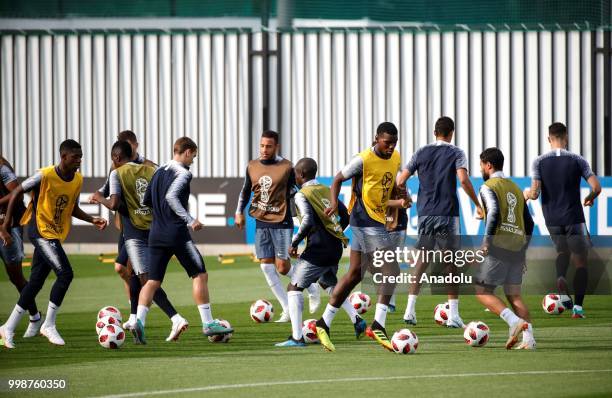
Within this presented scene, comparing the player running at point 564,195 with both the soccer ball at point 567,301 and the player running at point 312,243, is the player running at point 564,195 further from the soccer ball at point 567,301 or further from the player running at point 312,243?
the player running at point 312,243

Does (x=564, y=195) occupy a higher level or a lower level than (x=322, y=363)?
higher

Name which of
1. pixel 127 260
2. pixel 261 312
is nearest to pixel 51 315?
pixel 127 260

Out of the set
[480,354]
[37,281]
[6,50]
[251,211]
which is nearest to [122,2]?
[6,50]

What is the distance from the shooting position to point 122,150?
13242 mm

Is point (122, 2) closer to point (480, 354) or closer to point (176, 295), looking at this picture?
point (176, 295)

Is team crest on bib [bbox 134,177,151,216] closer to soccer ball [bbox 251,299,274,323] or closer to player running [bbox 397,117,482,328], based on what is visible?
soccer ball [bbox 251,299,274,323]

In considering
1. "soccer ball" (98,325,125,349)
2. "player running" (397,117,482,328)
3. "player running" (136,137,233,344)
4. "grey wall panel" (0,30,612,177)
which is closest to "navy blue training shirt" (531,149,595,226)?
"player running" (397,117,482,328)

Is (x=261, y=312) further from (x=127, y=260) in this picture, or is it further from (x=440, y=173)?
(x=440, y=173)

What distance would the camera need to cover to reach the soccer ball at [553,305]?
15.1m

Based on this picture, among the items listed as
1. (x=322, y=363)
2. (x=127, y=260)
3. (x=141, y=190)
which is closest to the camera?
(x=322, y=363)

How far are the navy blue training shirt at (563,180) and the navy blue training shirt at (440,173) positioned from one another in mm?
1744

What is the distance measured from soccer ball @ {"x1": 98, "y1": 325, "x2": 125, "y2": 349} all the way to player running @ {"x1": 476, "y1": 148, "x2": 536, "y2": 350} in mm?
3509

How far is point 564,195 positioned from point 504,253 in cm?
349

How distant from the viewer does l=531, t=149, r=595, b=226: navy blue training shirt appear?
15.0 m
